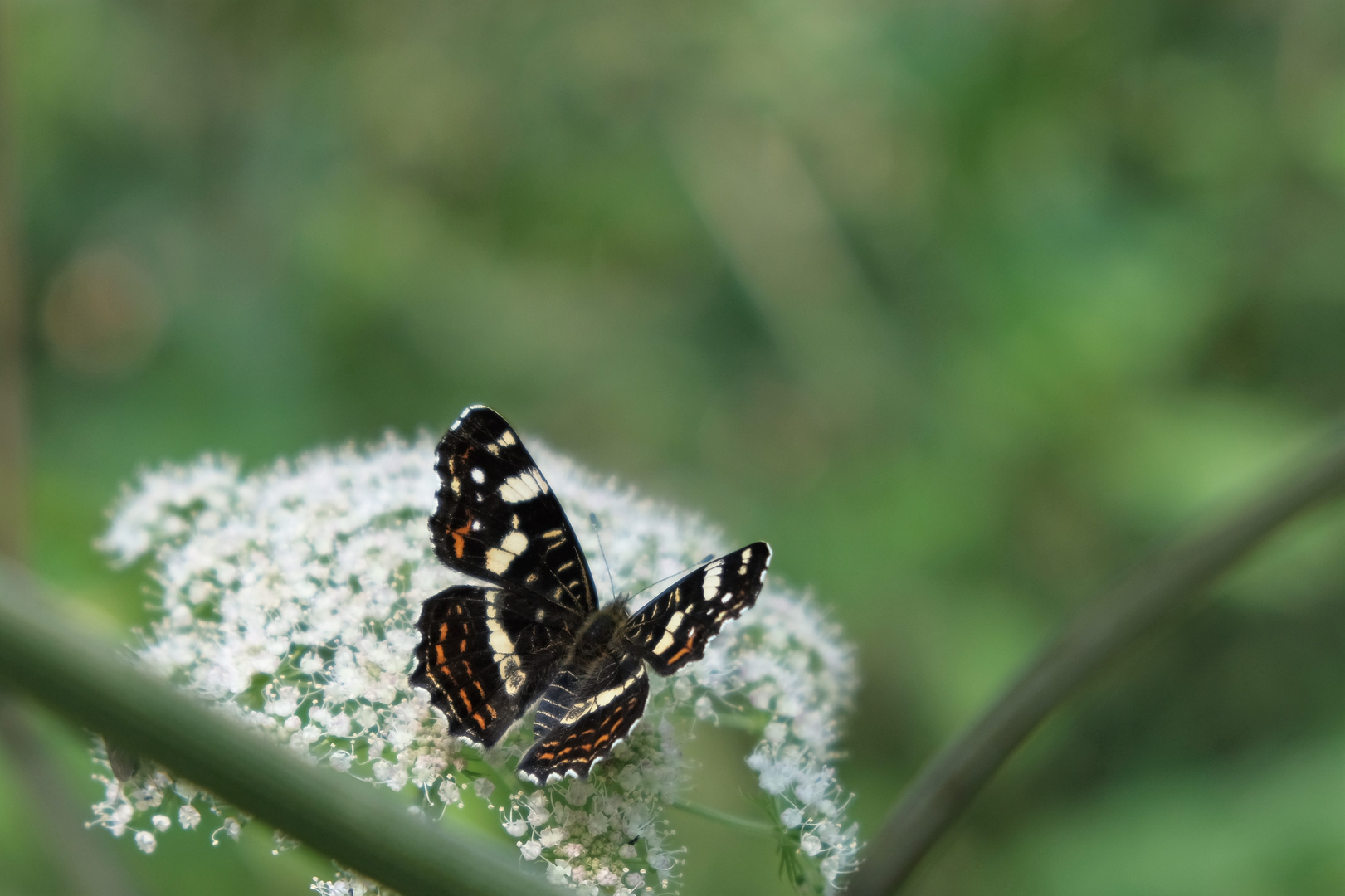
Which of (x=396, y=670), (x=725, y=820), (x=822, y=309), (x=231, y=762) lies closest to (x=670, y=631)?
(x=725, y=820)

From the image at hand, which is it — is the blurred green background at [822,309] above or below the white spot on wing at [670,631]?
above

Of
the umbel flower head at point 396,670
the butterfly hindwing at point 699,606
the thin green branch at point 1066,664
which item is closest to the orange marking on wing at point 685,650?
the butterfly hindwing at point 699,606

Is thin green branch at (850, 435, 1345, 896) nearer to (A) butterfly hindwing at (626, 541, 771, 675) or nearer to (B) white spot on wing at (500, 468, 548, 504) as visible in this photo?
(A) butterfly hindwing at (626, 541, 771, 675)

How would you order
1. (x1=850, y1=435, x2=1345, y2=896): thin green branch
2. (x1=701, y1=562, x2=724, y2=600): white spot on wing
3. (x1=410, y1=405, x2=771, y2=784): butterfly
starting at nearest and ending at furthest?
(x1=850, y1=435, x2=1345, y2=896): thin green branch < (x1=410, y1=405, x2=771, y2=784): butterfly < (x1=701, y1=562, x2=724, y2=600): white spot on wing

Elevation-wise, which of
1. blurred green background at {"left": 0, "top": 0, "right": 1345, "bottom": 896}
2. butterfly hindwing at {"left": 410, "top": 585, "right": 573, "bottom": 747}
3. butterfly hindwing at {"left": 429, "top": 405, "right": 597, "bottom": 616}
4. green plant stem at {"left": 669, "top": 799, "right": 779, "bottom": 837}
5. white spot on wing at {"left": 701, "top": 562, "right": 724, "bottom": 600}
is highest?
blurred green background at {"left": 0, "top": 0, "right": 1345, "bottom": 896}

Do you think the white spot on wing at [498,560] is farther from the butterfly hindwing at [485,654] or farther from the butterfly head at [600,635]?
the butterfly head at [600,635]

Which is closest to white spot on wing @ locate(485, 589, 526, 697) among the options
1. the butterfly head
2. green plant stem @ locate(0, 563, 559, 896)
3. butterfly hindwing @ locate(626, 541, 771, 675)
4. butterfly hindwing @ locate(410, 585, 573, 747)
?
butterfly hindwing @ locate(410, 585, 573, 747)

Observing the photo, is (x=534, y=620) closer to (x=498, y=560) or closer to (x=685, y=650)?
(x=498, y=560)

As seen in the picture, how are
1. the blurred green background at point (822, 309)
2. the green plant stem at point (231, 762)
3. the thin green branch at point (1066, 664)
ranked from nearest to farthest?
the green plant stem at point (231, 762) < the thin green branch at point (1066, 664) < the blurred green background at point (822, 309)
